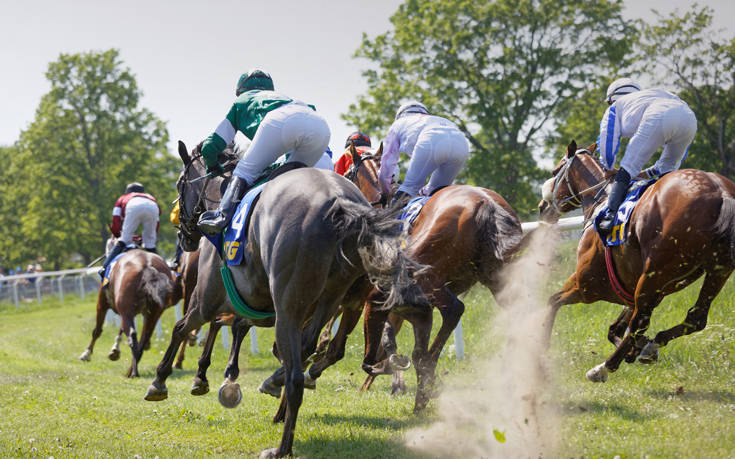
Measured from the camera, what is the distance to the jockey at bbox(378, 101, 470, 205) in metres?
7.11

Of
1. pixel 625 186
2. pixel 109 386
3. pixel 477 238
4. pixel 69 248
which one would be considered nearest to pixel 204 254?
pixel 477 238

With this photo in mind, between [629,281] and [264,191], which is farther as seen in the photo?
[629,281]

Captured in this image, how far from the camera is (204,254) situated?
229 inches

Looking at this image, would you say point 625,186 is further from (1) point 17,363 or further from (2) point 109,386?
(1) point 17,363

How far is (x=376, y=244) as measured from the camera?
4.37 metres

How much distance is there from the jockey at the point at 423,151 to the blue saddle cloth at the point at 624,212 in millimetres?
1684

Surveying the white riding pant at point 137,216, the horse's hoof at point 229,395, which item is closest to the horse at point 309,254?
the horse's hoof at point 229,395

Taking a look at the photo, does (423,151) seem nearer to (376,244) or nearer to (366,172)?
(366,172)

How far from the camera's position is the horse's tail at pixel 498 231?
19.7 ft

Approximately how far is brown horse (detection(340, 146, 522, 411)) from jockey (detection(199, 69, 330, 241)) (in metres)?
1.26

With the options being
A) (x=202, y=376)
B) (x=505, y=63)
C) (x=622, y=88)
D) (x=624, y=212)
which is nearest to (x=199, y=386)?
(x=202, y=376)

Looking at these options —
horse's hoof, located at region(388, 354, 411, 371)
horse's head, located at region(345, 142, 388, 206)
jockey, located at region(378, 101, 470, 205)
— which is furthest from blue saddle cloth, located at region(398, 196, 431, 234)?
horse's hoof, located at region(388, 354, 411, 371)

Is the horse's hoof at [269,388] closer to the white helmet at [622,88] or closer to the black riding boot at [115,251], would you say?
the white helmet at [622,88]

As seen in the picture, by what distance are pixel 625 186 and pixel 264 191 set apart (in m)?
3.15
